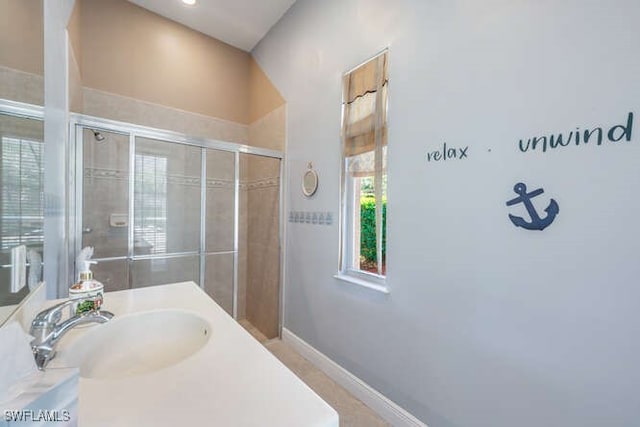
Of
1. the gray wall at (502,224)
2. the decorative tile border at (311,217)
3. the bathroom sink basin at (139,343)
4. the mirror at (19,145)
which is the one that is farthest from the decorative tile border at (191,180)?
the bathroom sink basin at (139,343)

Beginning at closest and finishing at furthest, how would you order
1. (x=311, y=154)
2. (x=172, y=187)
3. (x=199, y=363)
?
(x=199, y=363)
(x=311, y=154)
(x=172, y=187)

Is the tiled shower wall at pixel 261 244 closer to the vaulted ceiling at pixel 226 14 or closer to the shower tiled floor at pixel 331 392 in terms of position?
the shower tiled floor at pixel 331 392

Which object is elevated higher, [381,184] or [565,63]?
[565,63]

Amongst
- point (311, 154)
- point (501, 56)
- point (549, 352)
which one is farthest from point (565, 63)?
point (311, 154)

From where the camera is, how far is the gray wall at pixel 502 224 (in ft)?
3.01

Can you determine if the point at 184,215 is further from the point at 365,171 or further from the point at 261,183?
the point at 365,171

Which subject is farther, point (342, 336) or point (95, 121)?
point (342, 336)

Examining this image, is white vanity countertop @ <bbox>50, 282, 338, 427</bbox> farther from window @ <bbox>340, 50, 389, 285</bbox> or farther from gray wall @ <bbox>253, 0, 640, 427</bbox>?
window @ <bbox>340, 50, 389, 285</bbox>

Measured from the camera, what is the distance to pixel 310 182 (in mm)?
2246

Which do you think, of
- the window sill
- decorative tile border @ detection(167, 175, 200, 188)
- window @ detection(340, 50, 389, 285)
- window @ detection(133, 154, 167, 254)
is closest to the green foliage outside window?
window @ detection(340, 50, 389, 285)

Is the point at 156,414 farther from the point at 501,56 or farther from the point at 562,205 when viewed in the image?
the point at 501,56

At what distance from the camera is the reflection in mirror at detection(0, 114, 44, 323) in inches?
28.6

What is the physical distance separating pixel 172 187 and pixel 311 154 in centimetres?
148

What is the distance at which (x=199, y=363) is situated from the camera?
2.41ft
